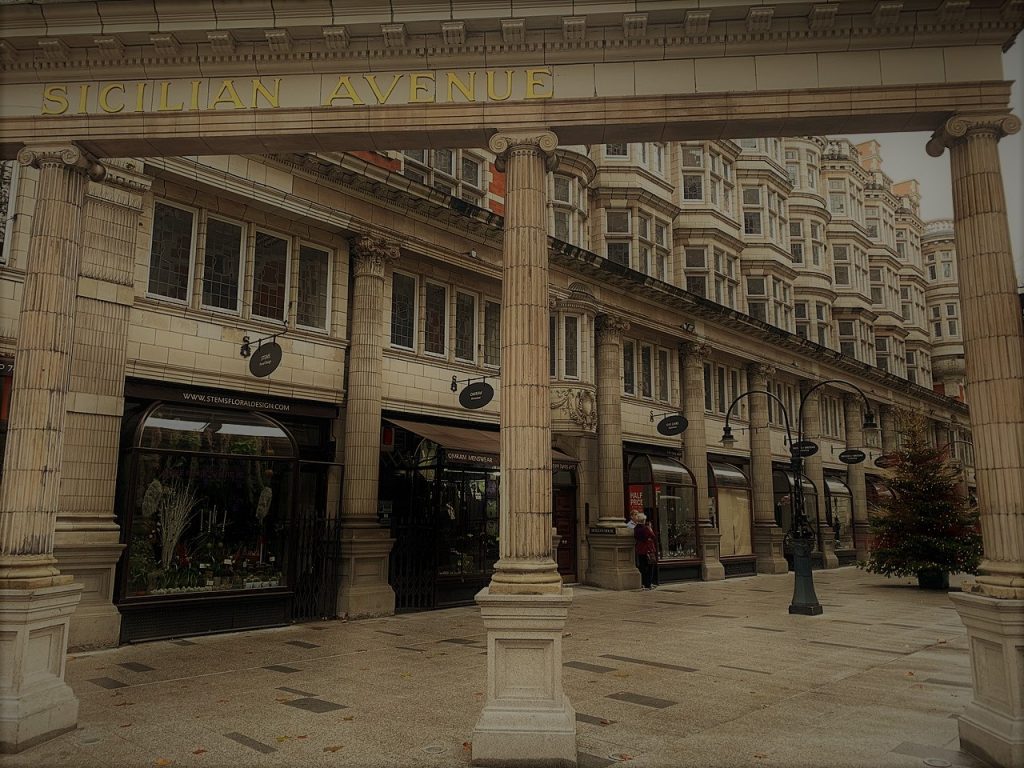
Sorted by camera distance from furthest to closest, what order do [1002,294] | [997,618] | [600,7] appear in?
1. [600,7]
2. [1002,294]
3. [997,618]

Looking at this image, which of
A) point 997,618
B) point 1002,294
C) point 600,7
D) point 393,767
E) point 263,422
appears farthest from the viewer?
point 263,422

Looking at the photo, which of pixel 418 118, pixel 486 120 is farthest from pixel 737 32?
pixel 418 118

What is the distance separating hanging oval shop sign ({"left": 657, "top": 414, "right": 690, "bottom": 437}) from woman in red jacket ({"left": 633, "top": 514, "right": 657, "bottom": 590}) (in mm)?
2573

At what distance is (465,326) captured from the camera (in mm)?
17641

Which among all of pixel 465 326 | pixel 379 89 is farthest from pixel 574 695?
pixel 465 326

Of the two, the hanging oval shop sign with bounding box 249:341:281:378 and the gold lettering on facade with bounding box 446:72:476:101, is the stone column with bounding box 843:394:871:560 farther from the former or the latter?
the gold lettering on facade with bounding box 446:72:476:101

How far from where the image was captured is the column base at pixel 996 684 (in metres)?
5.83

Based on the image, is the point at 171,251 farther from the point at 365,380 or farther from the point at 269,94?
the point at 269,94

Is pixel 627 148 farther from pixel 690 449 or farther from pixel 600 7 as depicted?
pixel 600 7

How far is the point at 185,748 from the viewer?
20.4 feet

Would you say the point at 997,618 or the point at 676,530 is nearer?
the point at 997,618

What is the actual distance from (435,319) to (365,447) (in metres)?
3.90

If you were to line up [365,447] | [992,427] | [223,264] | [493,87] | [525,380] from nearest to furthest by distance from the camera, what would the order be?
[992,427]
[525,380]
[493,87]
[223,264]
[365,447]

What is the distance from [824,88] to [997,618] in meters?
5.27
